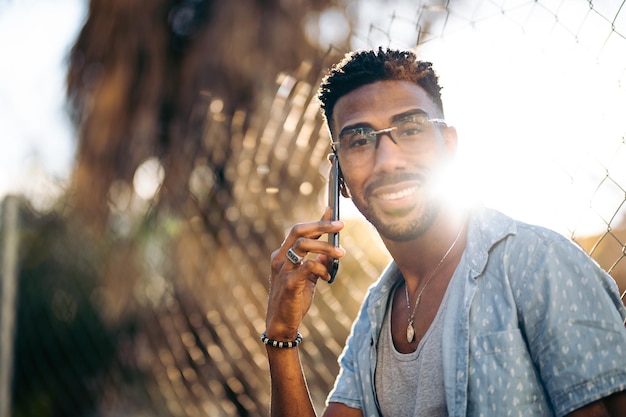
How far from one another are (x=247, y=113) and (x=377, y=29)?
7.97 feet

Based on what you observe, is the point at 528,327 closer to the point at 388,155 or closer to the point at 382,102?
the point at 388,155

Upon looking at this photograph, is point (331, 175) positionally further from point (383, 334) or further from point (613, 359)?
point (613, 359)

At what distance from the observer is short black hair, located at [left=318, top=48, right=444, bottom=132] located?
2.26 m

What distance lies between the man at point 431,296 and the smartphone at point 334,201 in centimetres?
3

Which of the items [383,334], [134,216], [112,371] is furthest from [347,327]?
[112,371]

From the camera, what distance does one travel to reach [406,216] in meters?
2.16

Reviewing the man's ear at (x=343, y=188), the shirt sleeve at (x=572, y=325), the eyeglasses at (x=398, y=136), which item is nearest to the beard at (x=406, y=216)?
the eyeglasses at (x=398, y=136)

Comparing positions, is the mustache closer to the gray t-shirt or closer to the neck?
the neck

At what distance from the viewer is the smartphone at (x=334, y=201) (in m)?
2.17

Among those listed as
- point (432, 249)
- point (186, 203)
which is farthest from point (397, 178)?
point (186, 203)

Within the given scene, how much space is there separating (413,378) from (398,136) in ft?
2.45

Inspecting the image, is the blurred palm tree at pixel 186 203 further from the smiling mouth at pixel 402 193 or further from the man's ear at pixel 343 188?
the smiling mouth at pixel 402 193

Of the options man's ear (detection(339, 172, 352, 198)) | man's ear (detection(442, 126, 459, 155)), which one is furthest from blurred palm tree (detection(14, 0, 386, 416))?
man's ear (detection(442, 126, 459, 155))

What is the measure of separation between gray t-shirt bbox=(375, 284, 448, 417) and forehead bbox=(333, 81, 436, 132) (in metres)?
0.62
